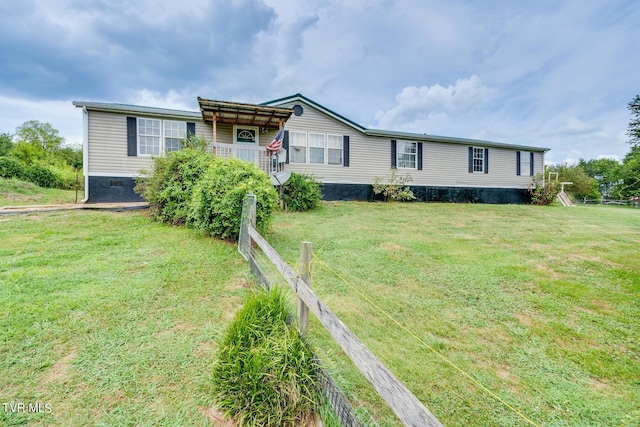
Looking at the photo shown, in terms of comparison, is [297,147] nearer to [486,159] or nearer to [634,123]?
[634,123]

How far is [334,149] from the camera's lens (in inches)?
501

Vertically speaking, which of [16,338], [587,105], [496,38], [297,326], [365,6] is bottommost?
[16,338]

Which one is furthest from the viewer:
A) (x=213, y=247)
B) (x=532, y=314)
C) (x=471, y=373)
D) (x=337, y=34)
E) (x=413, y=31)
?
(x=337, y=34)

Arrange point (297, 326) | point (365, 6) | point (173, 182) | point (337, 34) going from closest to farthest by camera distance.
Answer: point (297, 326) < point (173, 182) < point (365, 6) < point (337, 34)

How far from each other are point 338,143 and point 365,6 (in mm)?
5514

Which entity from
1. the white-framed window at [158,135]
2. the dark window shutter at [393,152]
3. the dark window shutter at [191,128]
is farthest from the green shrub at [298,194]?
the dark window shutter at [393,152]

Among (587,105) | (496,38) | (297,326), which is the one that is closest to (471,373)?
(297,326)

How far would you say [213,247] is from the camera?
5.16 meters

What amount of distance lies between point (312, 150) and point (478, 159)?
9390 millimetres

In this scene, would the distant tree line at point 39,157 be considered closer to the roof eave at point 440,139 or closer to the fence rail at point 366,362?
the roof eave at point 440,139

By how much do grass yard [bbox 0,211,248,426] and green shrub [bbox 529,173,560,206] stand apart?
17175mm

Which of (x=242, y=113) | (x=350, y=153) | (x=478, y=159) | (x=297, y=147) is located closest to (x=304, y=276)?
(x=242, y=113)

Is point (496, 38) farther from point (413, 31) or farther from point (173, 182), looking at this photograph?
point (173, 182)

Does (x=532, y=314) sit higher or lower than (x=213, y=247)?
lower
